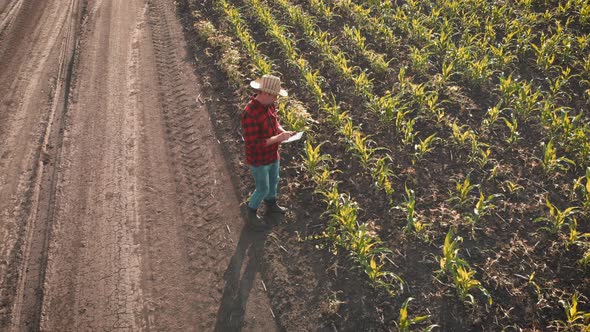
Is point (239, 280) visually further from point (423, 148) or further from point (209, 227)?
point (423, 148)

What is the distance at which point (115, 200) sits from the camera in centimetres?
608

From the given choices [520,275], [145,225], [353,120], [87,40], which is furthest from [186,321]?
[87,40]

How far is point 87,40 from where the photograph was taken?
999 cm

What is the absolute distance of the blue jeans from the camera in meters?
5.20

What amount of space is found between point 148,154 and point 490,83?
6118mm

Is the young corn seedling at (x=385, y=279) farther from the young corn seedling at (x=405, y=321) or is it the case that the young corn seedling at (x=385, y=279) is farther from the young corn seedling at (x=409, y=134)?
the young corn seedling at (x=409, y=134)

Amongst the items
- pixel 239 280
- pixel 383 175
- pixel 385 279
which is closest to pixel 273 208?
pixel 239 280

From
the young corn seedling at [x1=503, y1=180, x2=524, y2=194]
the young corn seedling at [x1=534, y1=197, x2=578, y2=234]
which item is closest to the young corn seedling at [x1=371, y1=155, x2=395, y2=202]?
the young corn seedling at [x1=503, y1=180, x2=524, y2=194]

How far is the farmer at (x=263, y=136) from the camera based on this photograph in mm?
4688

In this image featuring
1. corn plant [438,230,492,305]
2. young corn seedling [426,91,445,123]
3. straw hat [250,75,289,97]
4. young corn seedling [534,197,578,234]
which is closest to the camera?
straw hat [250,75,289,97]

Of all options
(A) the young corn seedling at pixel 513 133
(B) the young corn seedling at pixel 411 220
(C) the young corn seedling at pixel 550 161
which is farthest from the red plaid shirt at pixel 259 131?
(C) the young corn seedling at pixel 550 161

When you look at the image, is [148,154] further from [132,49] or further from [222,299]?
[132,49]

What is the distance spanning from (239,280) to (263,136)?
67.0 inches

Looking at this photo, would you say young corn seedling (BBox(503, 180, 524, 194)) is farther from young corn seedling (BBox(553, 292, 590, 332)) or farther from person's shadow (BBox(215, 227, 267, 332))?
person's shadow (BBox(215, 227, 267, 332))
